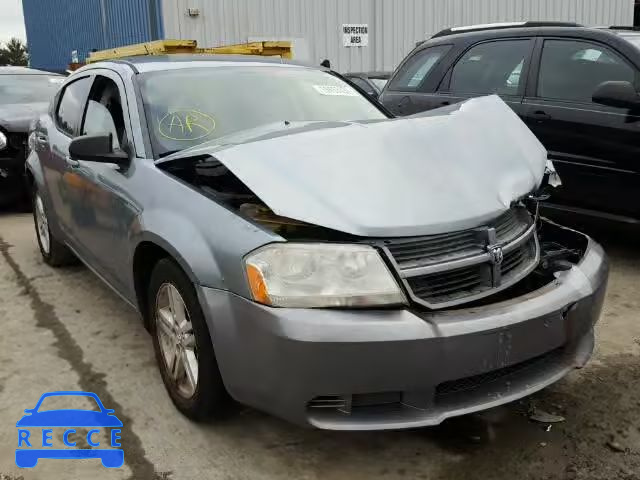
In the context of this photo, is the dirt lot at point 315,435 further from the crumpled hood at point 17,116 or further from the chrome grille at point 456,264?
the crumpled hood at point 17,116

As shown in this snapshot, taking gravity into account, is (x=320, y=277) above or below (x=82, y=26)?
below

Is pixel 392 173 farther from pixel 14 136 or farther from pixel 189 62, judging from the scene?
pixel 14 136

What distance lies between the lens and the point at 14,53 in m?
71.7

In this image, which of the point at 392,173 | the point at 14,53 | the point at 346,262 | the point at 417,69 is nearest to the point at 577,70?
the point at 417,69

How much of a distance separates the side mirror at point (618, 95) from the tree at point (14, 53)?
73920mm

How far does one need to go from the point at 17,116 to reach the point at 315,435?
5874 millimetres

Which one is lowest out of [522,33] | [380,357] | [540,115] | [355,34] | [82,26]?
[380,357]

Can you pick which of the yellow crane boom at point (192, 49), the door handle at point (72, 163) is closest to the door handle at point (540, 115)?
the door handle at point (72, 163)

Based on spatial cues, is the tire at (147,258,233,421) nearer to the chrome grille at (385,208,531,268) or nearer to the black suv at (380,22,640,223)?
the chrome grille at (385,208,531,268)

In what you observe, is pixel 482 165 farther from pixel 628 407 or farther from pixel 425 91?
pixel 425 91

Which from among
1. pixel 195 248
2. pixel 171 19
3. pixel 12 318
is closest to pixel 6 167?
pixel 12 318

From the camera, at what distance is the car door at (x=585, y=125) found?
4.27 meters

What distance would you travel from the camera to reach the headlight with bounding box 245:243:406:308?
81.6 inches

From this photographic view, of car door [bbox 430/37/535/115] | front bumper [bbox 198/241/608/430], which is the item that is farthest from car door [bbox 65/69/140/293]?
car door [bbox 430/37/535/115]
